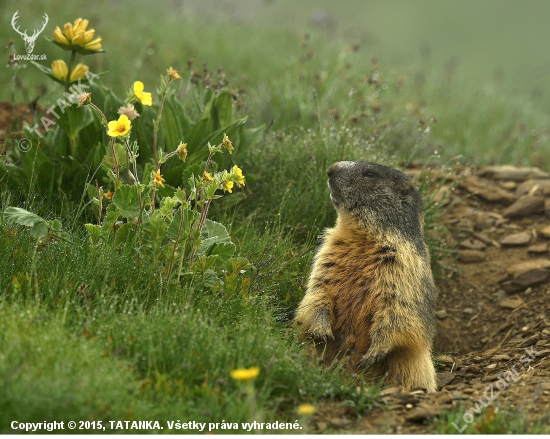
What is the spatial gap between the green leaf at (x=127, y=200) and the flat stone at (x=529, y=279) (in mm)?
3332

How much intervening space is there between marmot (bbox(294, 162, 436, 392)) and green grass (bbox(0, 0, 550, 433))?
11.0 inches

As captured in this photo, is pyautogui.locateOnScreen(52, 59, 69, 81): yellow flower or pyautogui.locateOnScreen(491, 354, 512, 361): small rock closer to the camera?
pyautogui.locateOnScreen(491, 354, 512, 361): small rock

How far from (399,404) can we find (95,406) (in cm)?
160

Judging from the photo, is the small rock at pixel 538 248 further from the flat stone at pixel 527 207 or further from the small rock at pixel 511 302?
the small rock at pixel 511 302

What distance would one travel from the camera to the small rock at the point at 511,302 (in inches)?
240

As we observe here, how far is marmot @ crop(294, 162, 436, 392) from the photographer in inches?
179

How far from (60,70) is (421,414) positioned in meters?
3.43

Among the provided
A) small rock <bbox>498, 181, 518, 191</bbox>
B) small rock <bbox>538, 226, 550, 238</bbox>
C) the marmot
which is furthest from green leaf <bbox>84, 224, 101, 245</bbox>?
small rock <bbox>498, 181, 518, 191</bbox>

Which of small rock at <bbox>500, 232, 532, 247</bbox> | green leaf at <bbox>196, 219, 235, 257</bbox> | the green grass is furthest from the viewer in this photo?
small rock at <bbox>500, 232, 532, 247</bbox>

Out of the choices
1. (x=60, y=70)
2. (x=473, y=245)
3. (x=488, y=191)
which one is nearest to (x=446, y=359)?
(x=473, y=245)

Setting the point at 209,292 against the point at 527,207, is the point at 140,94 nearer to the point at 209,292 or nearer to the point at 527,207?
the point at 209,292

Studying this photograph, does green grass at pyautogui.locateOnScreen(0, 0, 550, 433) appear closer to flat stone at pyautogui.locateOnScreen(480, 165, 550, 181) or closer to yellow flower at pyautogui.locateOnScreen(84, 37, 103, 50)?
flat stone at pyautogui.locateOnScreen(480, 165, 550, 181)

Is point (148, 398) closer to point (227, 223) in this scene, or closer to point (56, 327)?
point (56, 327)

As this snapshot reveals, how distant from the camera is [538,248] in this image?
650 centimetres
